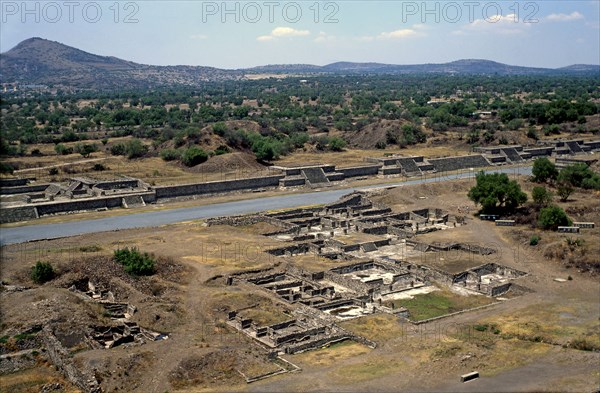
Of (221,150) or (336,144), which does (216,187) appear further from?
(336,144)

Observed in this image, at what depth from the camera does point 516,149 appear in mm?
90750

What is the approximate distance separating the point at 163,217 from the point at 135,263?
20.1 m

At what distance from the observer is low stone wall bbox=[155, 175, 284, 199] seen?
6450 cm

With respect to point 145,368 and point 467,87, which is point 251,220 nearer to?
point 145,368

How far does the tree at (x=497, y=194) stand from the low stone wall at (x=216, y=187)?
23237 millimetres

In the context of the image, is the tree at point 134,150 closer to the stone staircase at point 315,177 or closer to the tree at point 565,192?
the stone staircase at point 315,177

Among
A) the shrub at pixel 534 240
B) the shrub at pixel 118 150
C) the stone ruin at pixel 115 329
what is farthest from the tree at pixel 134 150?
the shrub at pixel 534 240

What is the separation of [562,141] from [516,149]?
23.3 ft

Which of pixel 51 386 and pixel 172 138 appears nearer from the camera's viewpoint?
pixel 51 386

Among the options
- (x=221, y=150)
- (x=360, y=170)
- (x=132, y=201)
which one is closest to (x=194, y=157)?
(x=221, y=150)

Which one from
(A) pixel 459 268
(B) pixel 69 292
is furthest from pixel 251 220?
(B) pixel 69 292

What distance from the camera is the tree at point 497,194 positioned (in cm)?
5306

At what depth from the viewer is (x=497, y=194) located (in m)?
53.3

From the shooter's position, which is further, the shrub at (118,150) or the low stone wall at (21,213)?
the shrub at (118,150)
